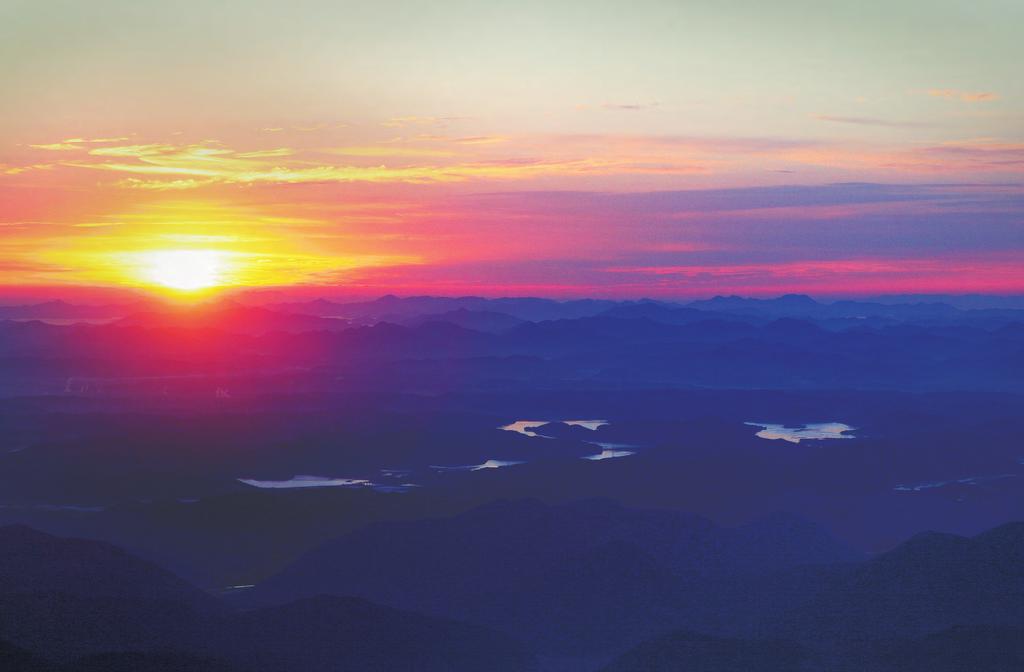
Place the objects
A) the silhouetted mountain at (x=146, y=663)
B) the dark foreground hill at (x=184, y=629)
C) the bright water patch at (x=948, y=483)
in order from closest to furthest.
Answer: the silhouetted mountain at (x=146, y=663) < the dark foreground hill at (x=184, y=629) < the bright water patch at (x=948, y=483)

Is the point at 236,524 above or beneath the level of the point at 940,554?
beneath

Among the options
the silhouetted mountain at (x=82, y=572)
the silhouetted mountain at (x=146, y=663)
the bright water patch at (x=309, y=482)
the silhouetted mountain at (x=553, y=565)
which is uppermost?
the silhouetted mountain at (x=146, y=663)

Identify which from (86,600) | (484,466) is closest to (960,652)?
(86,600)

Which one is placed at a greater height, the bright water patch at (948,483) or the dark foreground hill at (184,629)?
the dark foreground hill at (184,629)

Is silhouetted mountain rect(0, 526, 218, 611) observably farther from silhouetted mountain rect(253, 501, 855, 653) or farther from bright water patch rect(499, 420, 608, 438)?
bright water patch rect(499, 420, 608, 438)

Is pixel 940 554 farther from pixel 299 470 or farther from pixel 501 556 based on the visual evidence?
pixel 299 470

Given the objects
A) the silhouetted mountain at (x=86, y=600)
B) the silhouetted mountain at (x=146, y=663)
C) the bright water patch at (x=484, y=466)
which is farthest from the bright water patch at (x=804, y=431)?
the silhouetted mountain at (x=146, y=663)

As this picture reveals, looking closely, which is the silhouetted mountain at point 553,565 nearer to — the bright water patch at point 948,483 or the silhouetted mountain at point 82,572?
the silhouetted mountain at point 82,572

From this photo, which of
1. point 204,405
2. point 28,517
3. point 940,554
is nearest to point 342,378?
point 204,405

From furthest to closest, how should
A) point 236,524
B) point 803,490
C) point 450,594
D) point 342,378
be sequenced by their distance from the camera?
point 342,378
point 803,490
point 236,524
point 450,594
